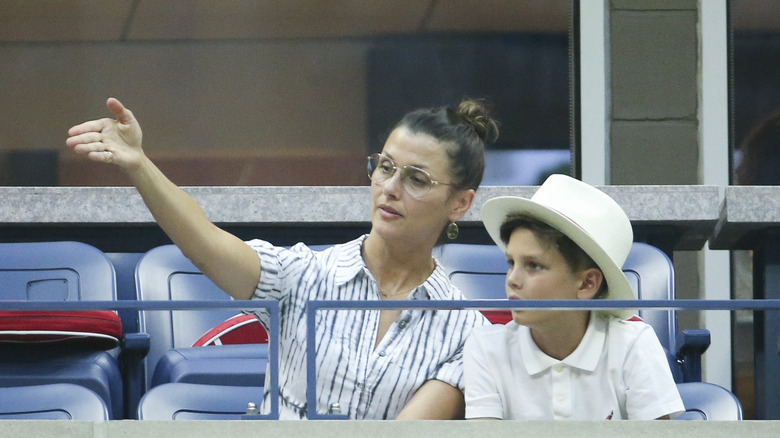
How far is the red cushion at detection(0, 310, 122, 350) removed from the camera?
112 inches

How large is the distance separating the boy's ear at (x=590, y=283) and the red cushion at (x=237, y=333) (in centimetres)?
103

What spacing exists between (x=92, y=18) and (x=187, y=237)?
145 inches

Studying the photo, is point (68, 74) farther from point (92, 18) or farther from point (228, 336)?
point (228, 336)

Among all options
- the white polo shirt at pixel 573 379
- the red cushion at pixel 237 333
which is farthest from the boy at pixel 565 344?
the red cushion at pixel 237 333

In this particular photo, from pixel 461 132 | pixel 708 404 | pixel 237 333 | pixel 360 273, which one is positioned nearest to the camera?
pixel 708 404

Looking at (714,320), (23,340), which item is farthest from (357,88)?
(23,340)

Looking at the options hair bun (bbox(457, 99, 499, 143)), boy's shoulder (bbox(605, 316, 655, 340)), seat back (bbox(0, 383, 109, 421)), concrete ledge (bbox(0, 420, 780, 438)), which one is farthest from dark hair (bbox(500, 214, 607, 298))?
seat back (bbox(0, 383, 109, 421))

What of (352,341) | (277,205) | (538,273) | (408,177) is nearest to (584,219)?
(538,273)

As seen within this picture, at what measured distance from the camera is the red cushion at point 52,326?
2855 millimetres

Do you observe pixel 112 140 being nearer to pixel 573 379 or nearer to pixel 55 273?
pixel 573 379

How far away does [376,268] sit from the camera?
9.30 feet

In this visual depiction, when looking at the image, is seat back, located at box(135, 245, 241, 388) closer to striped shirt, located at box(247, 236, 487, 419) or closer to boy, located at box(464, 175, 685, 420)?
striped shirt, located at box(247, 236, 487, 419)

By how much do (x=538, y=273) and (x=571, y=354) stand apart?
18 centimetres

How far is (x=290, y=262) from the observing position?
2.74 metres
